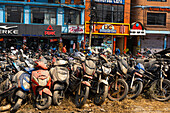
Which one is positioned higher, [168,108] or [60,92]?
[60,92]

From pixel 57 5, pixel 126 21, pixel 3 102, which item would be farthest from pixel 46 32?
pixel 3 102

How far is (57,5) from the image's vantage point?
20266 mm

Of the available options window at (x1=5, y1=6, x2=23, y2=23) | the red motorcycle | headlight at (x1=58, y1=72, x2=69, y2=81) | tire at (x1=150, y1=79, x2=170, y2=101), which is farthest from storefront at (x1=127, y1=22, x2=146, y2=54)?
the red motorcycle

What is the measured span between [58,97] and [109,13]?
18.9 meters

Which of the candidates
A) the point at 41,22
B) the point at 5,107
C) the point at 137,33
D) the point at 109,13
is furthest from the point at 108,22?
the point at 5,107

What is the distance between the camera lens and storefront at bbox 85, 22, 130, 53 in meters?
21.5

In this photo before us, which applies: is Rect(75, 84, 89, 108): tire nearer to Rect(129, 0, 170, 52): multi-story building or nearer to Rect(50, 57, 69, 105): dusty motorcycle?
Rect(50, 57, 69, 105): dusty motorcycle

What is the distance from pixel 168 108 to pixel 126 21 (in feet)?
61.5

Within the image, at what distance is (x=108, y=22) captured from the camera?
2186 cm

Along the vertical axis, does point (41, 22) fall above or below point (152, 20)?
below

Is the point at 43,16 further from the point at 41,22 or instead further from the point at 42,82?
the point at 42,82

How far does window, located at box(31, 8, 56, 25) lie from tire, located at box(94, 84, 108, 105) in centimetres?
1719

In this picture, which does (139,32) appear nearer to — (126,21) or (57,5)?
(126,21)

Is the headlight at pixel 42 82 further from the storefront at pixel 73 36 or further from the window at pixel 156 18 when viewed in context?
the window at pixel 156 18
